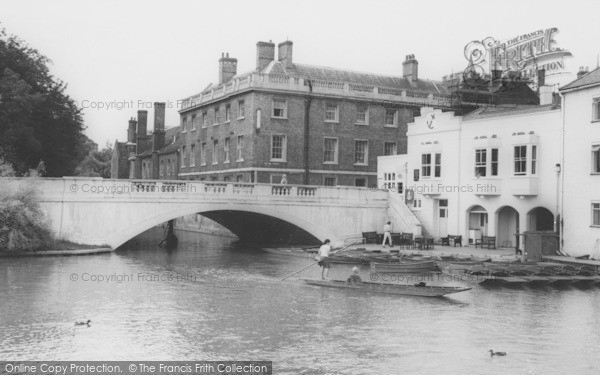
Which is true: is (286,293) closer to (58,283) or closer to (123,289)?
(123,289)

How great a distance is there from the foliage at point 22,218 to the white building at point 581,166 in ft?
90.7

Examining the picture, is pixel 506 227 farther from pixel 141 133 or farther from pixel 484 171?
pixel 141 133

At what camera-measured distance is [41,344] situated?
63.4ft

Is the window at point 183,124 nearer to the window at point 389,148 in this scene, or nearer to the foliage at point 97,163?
the window at point 389,148

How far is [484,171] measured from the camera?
144ft

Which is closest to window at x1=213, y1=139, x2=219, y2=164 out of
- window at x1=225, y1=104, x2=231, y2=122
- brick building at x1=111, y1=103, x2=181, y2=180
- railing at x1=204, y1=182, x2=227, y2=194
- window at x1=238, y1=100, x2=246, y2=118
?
window at x1=225, y1=104, x2=231, y2=122

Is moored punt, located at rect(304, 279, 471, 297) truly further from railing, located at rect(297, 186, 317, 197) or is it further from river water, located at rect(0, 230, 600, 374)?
railing, located at rect(297, 186, 317, 197)

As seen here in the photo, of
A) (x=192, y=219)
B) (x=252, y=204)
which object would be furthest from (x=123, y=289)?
(x=192, y=219)

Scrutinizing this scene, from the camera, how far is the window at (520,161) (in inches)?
1625

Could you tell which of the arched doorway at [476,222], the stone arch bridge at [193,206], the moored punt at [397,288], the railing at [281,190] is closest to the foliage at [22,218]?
the stone arch bridge at [193,206]

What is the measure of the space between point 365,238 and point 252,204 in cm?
773

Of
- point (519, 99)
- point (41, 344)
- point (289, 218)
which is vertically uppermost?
point (519, 99)

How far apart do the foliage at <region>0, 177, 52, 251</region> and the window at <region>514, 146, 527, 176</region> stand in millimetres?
26214

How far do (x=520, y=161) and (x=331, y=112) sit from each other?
1840cm
